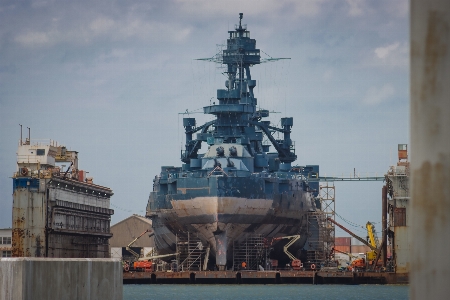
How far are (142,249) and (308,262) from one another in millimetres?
48350

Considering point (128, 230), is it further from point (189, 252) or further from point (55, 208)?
point (189, 252)

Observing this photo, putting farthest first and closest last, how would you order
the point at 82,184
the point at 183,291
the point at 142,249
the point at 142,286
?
the point at 142,249 < the point at 82,184 < the point at 142,286 < the point at 183,291

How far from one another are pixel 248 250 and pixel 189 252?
4665 millimetres

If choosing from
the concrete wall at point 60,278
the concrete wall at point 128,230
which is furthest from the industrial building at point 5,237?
the concrete wall at point 60,278

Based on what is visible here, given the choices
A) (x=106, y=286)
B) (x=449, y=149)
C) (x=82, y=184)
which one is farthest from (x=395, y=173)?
(x=449, y=149)

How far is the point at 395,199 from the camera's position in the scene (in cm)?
7300

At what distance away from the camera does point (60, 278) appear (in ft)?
68.9

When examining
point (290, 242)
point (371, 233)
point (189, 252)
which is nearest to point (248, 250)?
point (189, 252)

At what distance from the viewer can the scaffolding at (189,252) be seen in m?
79.1

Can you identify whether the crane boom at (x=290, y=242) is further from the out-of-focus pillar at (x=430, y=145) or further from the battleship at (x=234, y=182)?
the out-of-focus pillar at (x=430, y=145)

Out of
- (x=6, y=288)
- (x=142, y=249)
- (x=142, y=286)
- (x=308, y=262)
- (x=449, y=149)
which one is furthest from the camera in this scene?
(x=142, y=249)

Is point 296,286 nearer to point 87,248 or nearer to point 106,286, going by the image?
point 87,248

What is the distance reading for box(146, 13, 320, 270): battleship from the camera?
7731cm

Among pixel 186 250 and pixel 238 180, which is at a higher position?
pixel 238 180
